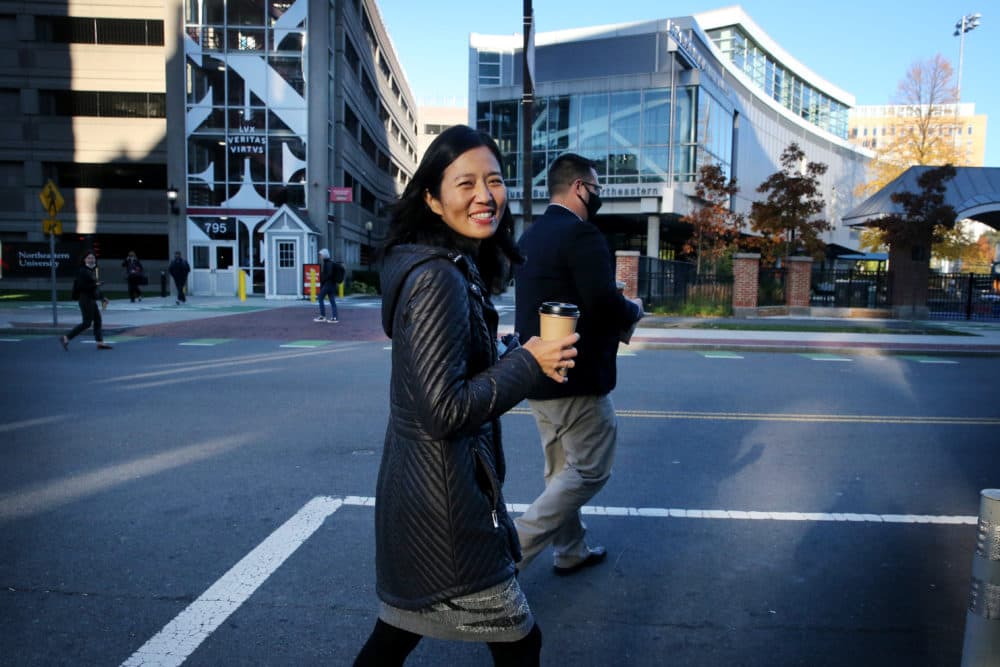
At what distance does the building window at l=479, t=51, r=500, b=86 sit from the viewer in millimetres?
45969

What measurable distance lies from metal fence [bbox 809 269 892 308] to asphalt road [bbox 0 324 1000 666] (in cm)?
1756

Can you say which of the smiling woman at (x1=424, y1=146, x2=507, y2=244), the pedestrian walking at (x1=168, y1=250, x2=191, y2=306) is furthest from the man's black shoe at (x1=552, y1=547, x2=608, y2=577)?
the pedestrian walking at (x1=168, y1=250, x2=191, y2=306)

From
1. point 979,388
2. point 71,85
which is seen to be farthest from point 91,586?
point 71,85

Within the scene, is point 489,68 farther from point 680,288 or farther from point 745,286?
point 745,286

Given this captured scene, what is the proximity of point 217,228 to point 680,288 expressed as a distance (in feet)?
72.4

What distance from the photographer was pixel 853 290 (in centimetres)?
2506

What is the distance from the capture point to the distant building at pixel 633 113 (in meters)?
37.6

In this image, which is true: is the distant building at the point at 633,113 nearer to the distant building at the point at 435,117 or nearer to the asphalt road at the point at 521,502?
the asphalt road at the point at 521,502

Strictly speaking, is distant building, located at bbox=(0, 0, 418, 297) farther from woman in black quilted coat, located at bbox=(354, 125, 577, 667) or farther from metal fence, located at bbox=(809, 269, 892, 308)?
woman in black quilted coat, located at bbox=(354, 125, 577, 667)

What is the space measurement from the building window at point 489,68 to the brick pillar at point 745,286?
28.2 meters

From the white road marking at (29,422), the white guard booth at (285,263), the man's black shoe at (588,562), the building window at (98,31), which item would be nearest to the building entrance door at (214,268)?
the white guard booth at (285,263)

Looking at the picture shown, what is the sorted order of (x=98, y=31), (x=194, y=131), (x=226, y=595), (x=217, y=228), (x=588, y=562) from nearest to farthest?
(x=226, y=595) < (x=588, y=562) < (x=194, y=131) < (x=217, y=228) < (x=98, y=31)

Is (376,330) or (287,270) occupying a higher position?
(287,270)

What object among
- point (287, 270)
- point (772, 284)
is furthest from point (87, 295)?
point (772, 284)
